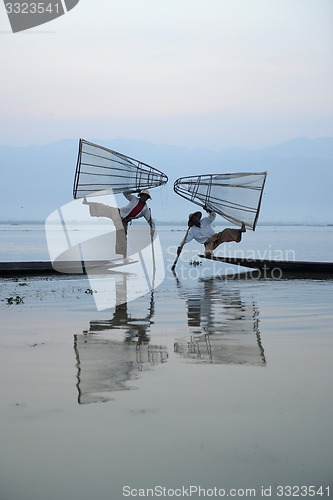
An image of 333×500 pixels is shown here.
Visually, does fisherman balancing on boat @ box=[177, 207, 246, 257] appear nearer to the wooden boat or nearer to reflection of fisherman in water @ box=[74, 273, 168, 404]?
the wooden boat

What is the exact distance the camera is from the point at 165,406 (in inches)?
204

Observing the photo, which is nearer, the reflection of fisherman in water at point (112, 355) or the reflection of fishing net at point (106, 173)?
the reflection of fisherman in water at point (112, 355)

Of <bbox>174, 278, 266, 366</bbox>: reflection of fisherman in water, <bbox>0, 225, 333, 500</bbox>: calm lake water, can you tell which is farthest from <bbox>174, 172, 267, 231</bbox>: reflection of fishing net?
<bbox>0, 225, 333, 500</bbox>: calm lake water

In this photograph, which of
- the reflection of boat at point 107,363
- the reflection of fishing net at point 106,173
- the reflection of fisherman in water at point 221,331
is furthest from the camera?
the reflection of fishing net at point 106,173

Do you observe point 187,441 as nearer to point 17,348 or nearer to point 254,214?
point 17,348

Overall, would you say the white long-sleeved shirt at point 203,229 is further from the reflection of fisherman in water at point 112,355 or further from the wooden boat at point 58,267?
the reflection of fisherman in water at point 112,355

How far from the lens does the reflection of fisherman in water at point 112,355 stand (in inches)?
223

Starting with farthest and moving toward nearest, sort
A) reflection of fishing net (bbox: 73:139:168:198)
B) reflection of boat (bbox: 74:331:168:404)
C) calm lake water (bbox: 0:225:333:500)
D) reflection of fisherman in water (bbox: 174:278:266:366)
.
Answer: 1. reflection of fishing net (bbox: 73:139:168:198)
2. reflection of fisherman in water (bbox: 174:278:266:366)
3. reflection of boat (bbox: 74:331:168:404)
4. calm lake water (bbox: 0:225:333:500)

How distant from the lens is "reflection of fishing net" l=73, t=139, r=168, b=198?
15734 millimetres

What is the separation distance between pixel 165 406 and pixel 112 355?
181 centimetres

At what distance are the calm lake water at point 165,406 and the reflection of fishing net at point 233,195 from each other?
7.47 meters

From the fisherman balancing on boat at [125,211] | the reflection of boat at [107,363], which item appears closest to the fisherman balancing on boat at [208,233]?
the fisherman balancing on boat at [125,211]

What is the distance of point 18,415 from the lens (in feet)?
16.3

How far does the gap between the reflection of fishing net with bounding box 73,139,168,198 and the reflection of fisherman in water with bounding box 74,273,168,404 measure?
6.38m
